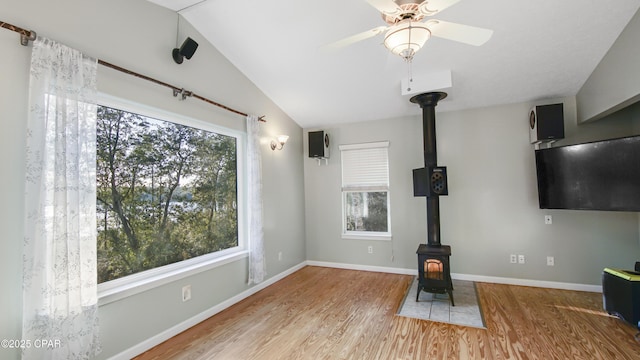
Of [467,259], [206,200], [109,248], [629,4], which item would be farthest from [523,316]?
[109,248]

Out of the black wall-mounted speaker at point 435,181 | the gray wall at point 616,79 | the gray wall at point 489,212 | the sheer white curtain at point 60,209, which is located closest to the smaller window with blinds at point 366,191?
the gray wall at point 489,212

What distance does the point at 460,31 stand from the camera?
185 centimetres

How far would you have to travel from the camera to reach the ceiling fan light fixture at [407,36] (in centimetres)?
168

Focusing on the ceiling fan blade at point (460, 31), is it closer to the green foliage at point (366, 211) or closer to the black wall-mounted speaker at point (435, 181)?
the black wall-mounted speaker at point (435, 181)

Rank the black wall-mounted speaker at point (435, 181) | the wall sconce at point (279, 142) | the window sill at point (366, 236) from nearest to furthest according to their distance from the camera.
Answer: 1. the black wall-mounted speaker at point (435, 181)
2. the wall sconce at point (279, 142)
3. the window sill at point (366, 236)

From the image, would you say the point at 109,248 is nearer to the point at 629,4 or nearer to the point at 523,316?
the point at 523,316

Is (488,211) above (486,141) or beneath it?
beneath

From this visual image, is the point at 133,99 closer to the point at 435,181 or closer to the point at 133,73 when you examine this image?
the point at 133,73

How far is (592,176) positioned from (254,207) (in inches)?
149

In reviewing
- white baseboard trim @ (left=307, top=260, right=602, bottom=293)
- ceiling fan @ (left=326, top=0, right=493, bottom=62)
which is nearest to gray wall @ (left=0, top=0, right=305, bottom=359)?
white baseboard trim @ (left=307, top=260, right=602, bottom=293)

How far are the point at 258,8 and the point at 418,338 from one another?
3.42 m

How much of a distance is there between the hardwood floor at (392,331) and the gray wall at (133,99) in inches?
12.3

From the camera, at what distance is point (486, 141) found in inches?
161

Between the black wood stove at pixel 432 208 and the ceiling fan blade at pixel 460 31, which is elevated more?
the ceiling fan blade at pixel 460 31
